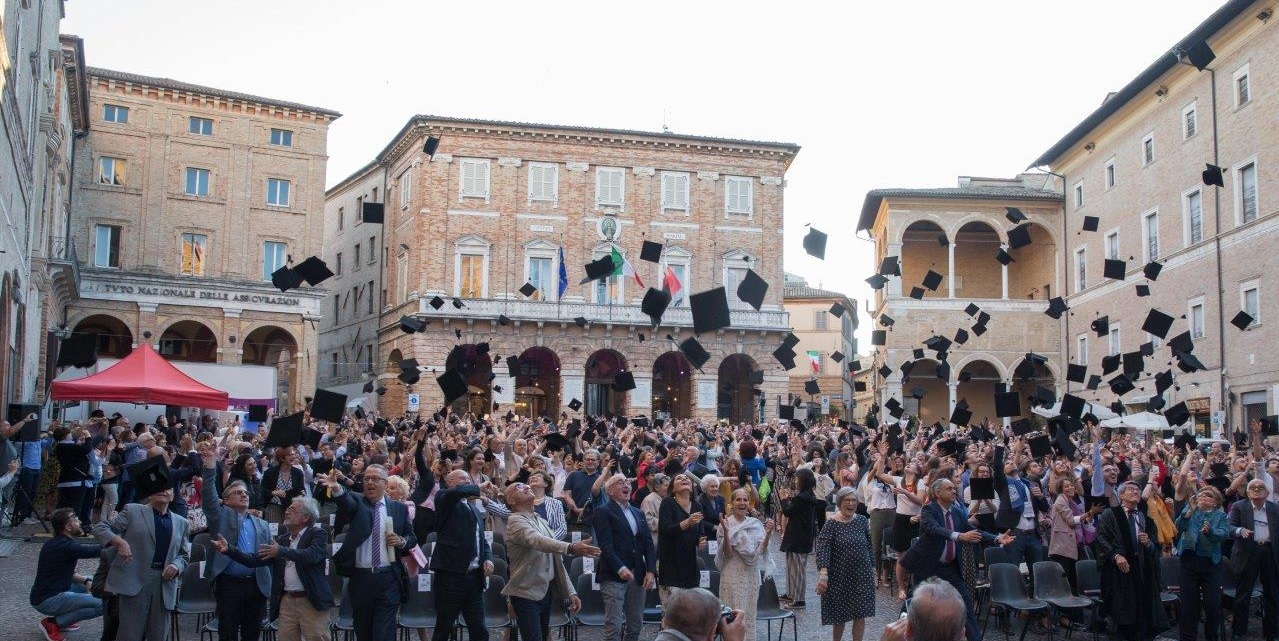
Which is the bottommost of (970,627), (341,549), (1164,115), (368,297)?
(970,627)

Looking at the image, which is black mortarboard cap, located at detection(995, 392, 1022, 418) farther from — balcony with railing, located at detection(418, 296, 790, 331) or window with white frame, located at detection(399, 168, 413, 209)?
window with white frame, located at detection(399, 168, 413, 209)

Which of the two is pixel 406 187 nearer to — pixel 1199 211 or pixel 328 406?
pixel 1199 211

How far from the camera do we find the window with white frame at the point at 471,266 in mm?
45844

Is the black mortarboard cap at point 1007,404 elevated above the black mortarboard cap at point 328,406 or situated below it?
above

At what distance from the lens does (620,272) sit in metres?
45.3

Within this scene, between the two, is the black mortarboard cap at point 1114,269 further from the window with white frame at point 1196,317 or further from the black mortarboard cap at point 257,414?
the black mortarboard cap at point 257,414

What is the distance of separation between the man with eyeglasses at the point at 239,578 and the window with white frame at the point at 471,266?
37076mm

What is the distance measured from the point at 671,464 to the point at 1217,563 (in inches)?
227

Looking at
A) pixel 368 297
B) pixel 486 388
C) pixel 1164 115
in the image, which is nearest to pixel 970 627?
pixel 1164 115

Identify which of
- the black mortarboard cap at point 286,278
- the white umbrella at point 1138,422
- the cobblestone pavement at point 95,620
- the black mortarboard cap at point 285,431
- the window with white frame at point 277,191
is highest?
the window with white frame at point 277,191

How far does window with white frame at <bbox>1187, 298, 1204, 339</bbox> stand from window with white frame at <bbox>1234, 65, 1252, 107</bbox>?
6098 mm

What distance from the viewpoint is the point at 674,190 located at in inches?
1892

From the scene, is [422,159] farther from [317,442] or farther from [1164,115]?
[317,442]

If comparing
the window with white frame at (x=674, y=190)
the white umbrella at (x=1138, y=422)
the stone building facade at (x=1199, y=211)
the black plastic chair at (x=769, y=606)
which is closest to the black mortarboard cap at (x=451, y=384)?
the black plastic chair at (x=769, y=606)
